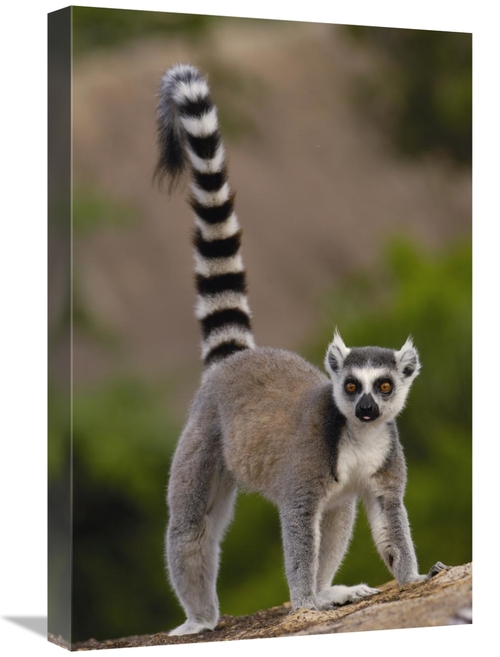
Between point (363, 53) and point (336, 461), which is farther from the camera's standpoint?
point (363, 53)

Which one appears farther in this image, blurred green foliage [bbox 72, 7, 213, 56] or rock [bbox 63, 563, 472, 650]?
rock [bbox 63, 563, 472, 650]

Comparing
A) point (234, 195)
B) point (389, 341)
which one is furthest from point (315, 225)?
point (389, 341)

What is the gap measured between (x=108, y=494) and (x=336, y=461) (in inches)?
65.8

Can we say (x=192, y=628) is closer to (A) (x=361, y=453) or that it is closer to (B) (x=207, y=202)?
(A) (x=361, y=453)

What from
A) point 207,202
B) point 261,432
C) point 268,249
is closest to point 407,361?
point 261,432

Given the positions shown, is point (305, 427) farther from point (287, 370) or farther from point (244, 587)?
point (244, 587)

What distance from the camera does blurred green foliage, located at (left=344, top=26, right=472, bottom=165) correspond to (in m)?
8.40

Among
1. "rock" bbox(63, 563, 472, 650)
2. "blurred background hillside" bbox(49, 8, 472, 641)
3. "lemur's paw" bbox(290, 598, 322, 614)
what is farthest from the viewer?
"blurred background hillside" bbox(49, 8, 472, 641)

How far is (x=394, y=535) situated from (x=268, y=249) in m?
2.10

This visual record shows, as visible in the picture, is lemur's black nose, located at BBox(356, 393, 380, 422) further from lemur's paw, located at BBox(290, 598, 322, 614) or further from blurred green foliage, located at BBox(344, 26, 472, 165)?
blurred green foliage, located at BBox(344, 26, 472, 165)

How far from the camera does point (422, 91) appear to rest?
8625 mm

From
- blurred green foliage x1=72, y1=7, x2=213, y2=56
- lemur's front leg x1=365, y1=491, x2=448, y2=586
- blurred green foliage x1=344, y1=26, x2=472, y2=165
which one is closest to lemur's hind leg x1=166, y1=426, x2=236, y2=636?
lemur's front leg x1=365, y1=491, x2=448, y2=586

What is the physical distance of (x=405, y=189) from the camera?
27.7 ft

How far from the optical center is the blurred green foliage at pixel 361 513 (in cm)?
802
